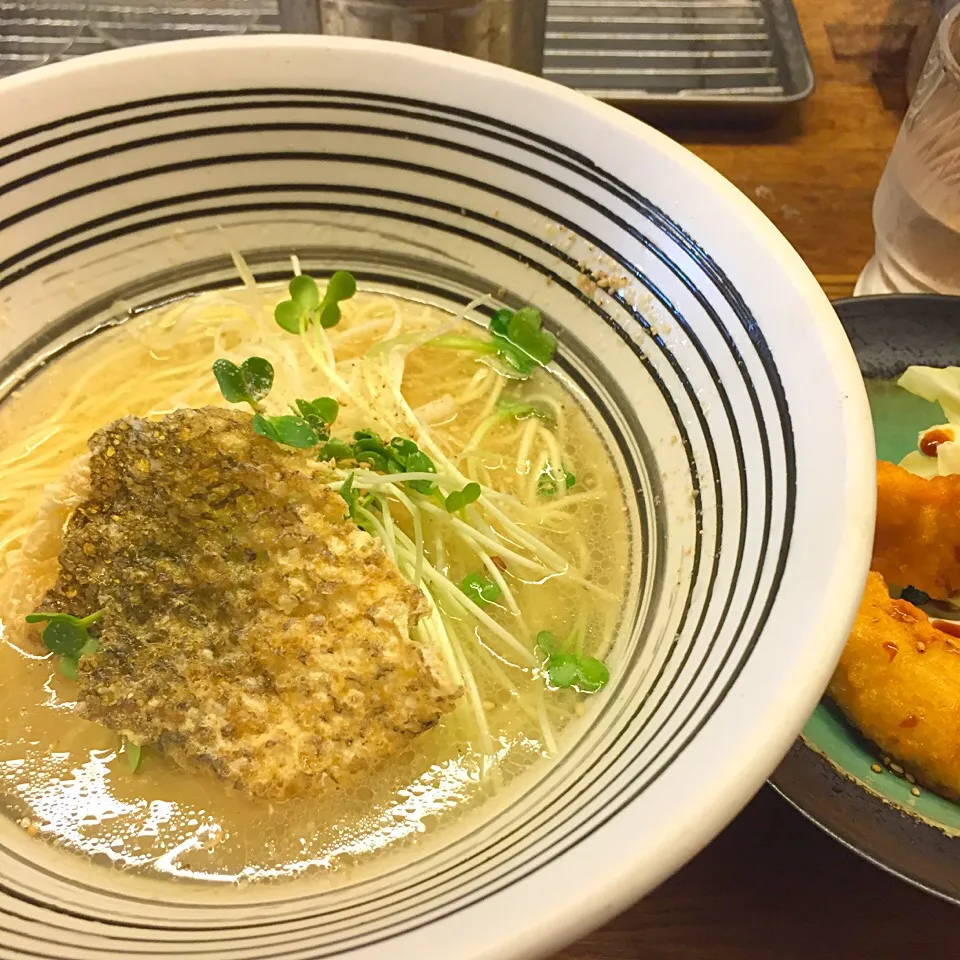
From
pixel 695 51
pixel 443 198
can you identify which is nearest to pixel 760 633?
pixel 443 198

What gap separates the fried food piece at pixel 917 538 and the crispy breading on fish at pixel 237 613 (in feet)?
2.55

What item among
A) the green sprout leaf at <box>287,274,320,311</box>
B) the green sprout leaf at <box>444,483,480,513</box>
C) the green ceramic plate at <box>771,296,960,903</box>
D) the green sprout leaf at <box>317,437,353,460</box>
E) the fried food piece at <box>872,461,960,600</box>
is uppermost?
the green sprout leaf at <box>287,274,320,311</box>

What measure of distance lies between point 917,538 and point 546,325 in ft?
2.12

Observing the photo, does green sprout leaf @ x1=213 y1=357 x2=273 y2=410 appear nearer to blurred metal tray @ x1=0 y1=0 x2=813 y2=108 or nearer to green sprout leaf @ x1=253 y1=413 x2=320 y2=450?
green sprout leaf @ x1=253 y1=413 x2=320 y2=450

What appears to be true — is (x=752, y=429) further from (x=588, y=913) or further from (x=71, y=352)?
(x=71, y=352)

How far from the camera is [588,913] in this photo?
58 centimetres

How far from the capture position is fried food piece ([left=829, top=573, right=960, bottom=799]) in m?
1.13

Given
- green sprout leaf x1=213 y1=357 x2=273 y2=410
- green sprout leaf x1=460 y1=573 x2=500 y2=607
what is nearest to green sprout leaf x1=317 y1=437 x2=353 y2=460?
green sprout leaf x1=213 y1=357 x2=273 y2=410

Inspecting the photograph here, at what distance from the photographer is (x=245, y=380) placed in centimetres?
123

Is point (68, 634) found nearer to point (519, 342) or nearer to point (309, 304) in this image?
point (309, 304)

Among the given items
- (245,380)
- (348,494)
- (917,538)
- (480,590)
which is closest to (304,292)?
(245,380)

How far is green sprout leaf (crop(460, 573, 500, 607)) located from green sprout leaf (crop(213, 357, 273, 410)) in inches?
15.1

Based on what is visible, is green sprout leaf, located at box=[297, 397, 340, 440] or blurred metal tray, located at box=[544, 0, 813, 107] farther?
blurred metal tray, located at box=[544, 0, 813, 107]

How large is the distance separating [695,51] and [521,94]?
3.78 feet
